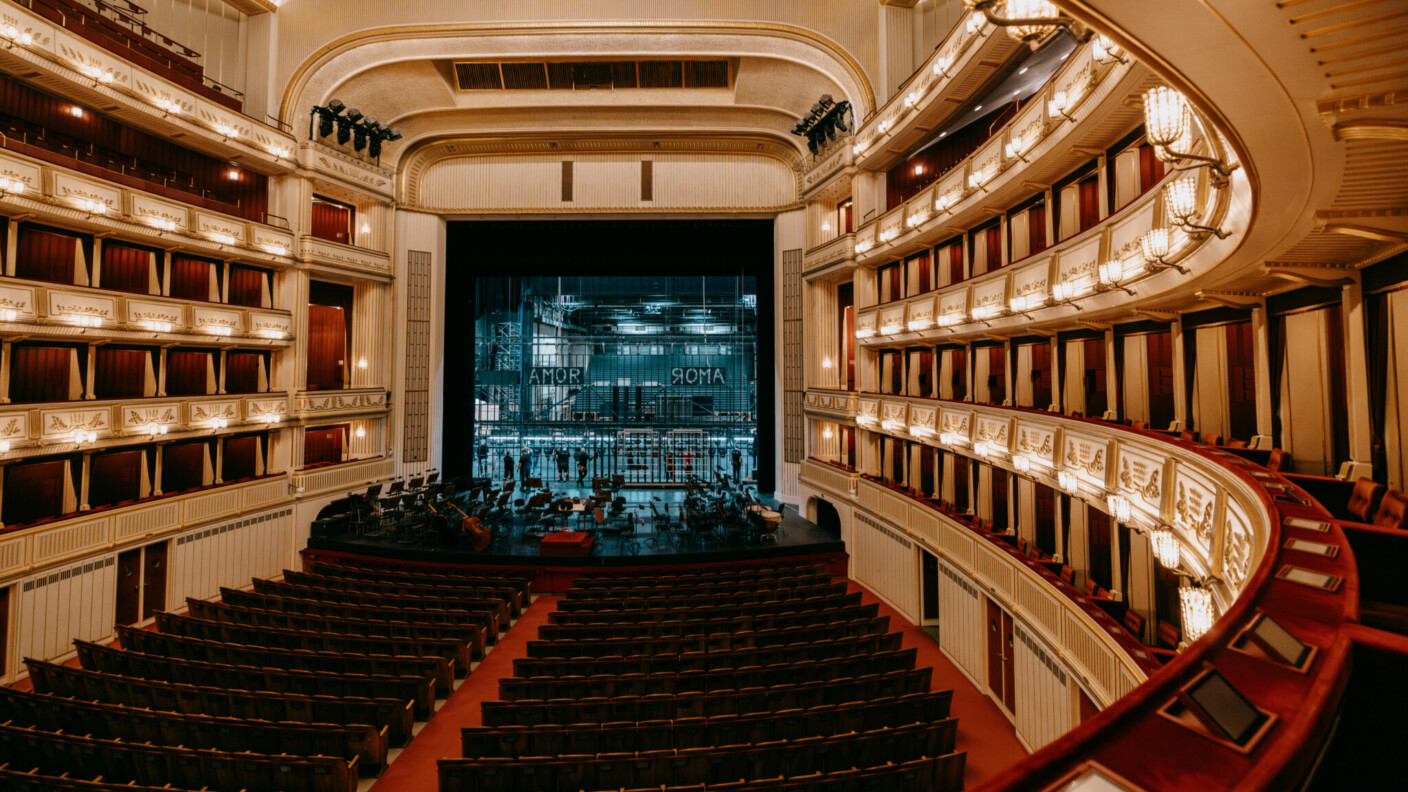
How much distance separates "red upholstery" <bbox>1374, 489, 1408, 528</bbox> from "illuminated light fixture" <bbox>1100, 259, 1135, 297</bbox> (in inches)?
130

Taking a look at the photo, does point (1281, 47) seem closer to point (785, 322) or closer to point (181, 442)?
point (785, 322)

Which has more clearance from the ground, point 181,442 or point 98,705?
point 181,442

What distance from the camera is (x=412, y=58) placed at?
53.4 ft

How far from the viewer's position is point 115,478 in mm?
12180

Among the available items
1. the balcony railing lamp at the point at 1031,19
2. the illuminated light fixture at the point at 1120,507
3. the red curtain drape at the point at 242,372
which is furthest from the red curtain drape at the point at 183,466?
the illuminated light fixture at the point at 1120,507

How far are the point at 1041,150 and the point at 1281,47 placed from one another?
765 cm

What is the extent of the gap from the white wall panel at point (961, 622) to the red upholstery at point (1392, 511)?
20.9ft

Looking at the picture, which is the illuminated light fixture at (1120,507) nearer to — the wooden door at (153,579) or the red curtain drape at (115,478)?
the wooden door at (153,579)

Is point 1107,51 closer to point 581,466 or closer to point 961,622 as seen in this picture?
point 961,622

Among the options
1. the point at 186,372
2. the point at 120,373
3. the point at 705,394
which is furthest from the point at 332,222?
the point at 705,394

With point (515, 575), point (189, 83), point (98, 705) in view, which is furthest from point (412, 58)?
point (98, 705)

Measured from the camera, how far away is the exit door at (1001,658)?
8609 millimetres

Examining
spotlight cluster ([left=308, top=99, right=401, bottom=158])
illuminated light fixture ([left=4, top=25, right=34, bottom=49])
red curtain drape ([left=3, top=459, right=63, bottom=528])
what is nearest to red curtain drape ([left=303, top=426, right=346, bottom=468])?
red curtain drape ([left=3, top=459, right=63, bottom=528])

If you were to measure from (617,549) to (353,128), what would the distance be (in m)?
13.8
